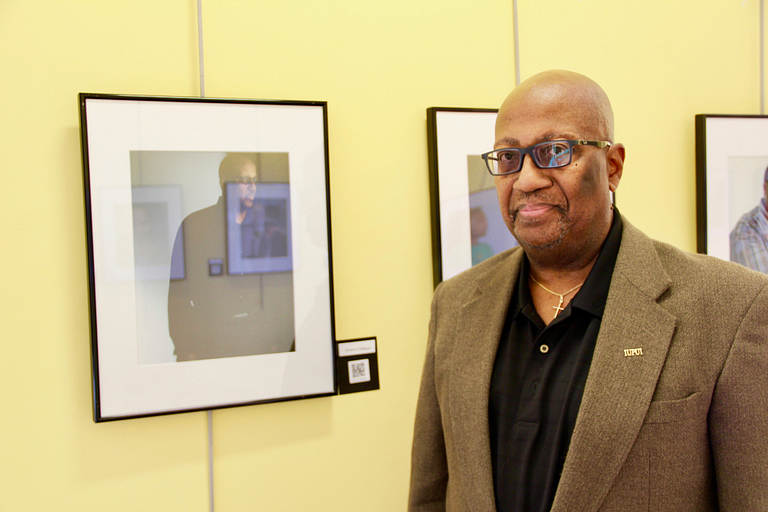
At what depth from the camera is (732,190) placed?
2020mm

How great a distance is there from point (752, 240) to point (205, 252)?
201 cm

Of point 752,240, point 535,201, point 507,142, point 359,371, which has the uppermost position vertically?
point 507,142

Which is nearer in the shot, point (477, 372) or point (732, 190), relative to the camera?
point (477, 372)

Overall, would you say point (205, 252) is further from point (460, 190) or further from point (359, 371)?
point (460, 190)

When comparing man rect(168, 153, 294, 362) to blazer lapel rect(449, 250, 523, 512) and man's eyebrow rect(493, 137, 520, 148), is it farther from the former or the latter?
man's eyebrow rect(493, 137, 520, 148)

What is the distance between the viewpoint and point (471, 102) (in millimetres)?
1779

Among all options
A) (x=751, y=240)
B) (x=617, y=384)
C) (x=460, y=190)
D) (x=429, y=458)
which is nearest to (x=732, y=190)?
(x=751, y=240)

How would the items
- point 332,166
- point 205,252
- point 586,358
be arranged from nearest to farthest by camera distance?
point 586,358 < point 205,252 < point 332,166

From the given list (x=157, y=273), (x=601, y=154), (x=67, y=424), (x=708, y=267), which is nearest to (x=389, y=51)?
(x=601, y=154)

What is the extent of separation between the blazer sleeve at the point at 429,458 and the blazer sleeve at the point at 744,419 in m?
0.58

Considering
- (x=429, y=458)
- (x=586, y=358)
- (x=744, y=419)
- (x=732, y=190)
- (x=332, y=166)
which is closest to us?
(x=744, y=419)

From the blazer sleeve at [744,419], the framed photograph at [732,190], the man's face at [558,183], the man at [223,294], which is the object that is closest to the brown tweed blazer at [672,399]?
the blazer sleeve at [744,419]

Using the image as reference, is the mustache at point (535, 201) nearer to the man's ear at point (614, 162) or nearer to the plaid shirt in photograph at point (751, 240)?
the man's ear at point (614, 162)

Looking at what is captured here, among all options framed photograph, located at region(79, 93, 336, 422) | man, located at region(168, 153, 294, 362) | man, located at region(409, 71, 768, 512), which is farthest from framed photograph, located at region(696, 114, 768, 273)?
man, located at region(168, 153, 294, 362)
